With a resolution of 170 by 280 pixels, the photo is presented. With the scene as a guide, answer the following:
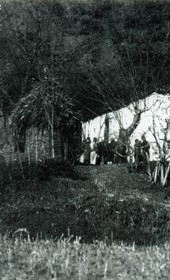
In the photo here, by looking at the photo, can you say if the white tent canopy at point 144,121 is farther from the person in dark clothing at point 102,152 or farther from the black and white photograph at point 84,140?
the person in dark clothing at point 102,152

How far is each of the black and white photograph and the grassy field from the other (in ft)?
0.11

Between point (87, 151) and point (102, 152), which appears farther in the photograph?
point (87, 151)

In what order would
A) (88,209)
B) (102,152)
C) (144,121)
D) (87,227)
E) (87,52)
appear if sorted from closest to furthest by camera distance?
(87,227) < (88,209) < (144,121) < (102,152) < (87,52)

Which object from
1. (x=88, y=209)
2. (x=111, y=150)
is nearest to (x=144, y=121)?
(x=111, y=150)

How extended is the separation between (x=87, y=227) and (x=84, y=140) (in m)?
12.6

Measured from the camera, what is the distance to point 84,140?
26031 millimetres

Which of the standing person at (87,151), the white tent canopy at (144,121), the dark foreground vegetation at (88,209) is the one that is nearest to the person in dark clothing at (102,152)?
the standing person at (87,151)

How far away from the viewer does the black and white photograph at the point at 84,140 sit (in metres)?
7.33

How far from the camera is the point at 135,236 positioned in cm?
1327

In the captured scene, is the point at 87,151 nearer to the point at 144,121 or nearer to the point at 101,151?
the point at 101,151

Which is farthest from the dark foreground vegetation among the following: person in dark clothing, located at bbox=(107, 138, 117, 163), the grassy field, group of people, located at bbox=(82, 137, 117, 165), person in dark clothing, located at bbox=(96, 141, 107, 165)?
person in dark clothing, located at bbox=(96, 141, 107, 165)

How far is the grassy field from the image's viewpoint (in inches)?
245

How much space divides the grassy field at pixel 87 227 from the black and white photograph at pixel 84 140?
3 centimetres

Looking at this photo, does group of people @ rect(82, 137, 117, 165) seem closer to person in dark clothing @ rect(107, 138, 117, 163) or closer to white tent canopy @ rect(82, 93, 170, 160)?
person in dark clothing @ rect(107, 138, 117, 163)
